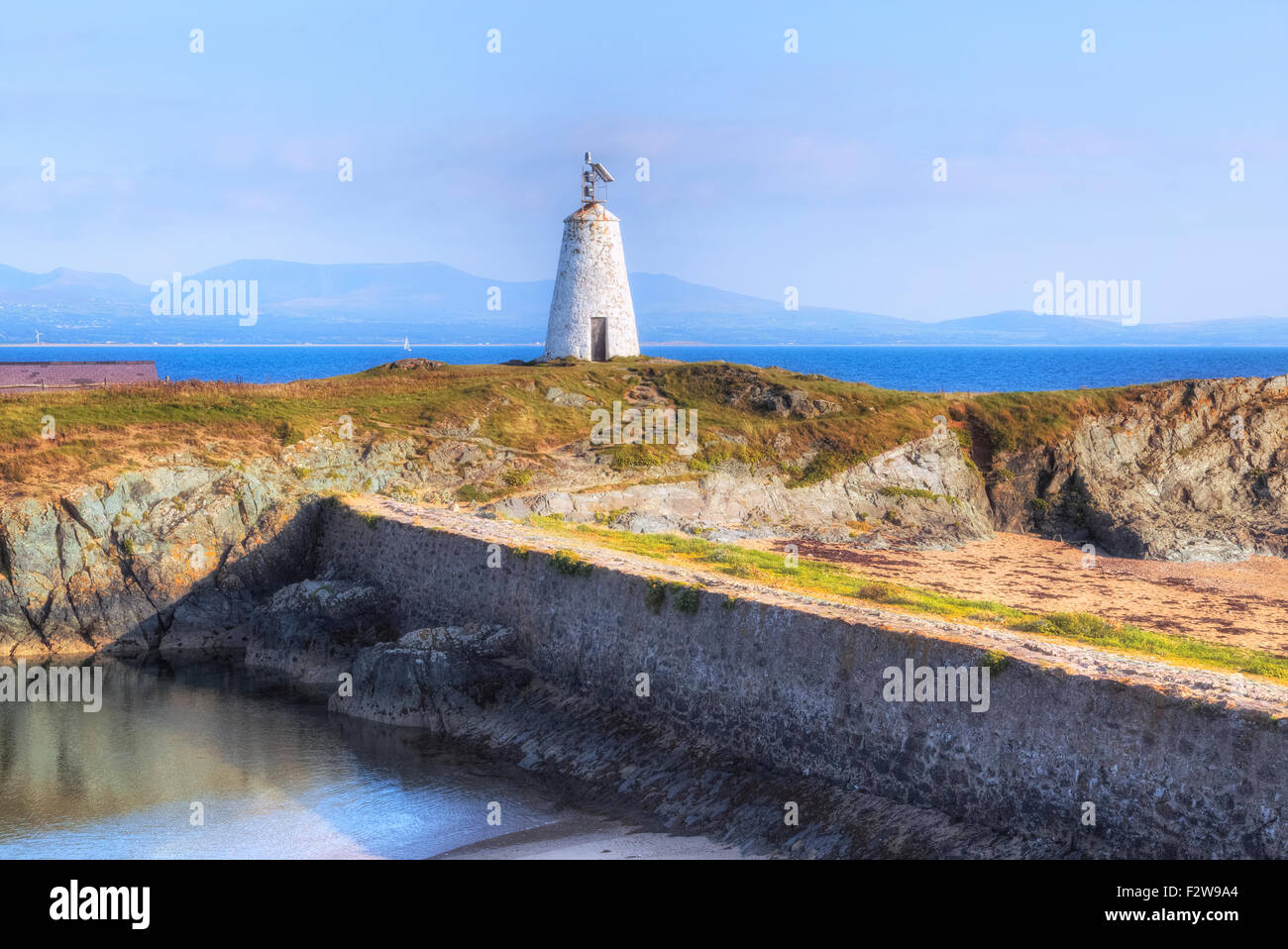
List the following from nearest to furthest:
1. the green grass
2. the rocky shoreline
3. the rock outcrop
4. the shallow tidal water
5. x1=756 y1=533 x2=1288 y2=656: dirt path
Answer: the rocky shoreline → the shallow tidal water → the green grass → x1=756 y1=533 x2=1288 y2=656: dirt path → the rock outcrop

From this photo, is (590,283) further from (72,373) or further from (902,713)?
(902,713)

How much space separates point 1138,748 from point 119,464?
80.5 ft

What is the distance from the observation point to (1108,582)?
1229 inches

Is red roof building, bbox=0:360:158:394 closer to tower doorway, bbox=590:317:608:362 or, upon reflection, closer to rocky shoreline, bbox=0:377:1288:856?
rocky shoreline, bbox=0:377:1288:856

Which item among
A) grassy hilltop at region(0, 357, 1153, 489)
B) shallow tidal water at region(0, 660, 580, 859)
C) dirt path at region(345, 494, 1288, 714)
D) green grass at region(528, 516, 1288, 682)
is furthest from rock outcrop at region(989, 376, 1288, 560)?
shallow tidal water at region(0, 660, 580, 859)

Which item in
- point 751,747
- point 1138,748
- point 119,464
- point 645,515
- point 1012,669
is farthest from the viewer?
point 645,515

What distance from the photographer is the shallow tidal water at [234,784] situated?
17406 millimetres

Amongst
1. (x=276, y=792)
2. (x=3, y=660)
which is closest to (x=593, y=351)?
(x=3, y=660)

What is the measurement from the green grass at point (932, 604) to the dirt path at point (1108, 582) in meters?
2.73

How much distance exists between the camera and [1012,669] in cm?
1461

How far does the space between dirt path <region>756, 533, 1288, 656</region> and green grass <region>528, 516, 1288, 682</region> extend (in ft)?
8.95

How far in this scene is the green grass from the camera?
1800 centimetres

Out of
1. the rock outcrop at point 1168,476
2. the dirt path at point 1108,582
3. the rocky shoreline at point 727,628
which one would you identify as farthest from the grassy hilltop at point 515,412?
the dirt path at point 1108,582
